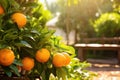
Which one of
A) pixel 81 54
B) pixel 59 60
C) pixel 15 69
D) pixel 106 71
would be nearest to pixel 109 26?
pixel 81 54

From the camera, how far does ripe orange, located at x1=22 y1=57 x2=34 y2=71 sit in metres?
1.88

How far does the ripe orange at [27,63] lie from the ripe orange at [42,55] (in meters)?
0.04

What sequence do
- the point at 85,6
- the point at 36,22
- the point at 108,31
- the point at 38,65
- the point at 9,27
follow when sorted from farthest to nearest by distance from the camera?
the point at 85,6 < the point at 108,31 < the point at 36,22 < the point at 38,65 < the point at 9,27

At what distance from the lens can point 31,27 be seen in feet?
6.56

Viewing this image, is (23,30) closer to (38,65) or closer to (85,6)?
(38,65)

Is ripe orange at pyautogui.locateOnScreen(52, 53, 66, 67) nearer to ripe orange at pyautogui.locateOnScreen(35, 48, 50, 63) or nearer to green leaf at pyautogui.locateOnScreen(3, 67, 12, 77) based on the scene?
ripe orange at pyautogui.locateOnScreen(35, 48, 50, 63)

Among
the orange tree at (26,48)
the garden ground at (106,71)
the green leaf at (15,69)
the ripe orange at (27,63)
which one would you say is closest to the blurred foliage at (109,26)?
the garden ground at (106,71)

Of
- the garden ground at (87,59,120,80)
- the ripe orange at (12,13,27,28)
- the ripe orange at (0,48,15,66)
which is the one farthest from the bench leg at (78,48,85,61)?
the ripe orange at (0,48,15,66)

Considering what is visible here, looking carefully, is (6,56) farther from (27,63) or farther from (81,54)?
(81,54)

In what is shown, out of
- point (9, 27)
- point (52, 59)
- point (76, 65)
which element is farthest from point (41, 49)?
point (76, 65)

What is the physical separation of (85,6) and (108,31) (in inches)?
640

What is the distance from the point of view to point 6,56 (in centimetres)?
173

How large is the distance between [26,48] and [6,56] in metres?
0.19

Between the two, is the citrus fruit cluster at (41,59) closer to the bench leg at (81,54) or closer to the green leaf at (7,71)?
the green leaf at (7,71)
